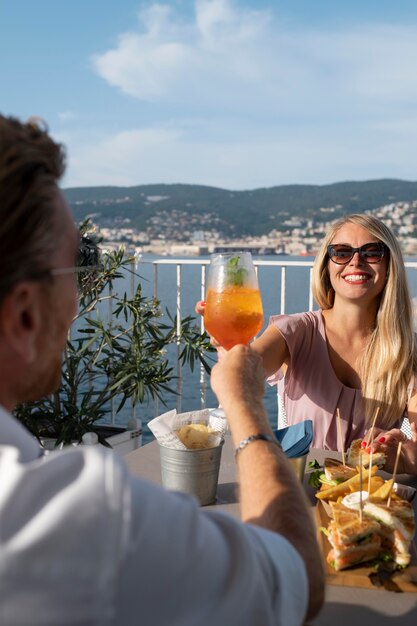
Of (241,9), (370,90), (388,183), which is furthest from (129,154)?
(388,183)

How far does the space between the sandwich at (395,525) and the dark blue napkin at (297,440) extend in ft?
0.72

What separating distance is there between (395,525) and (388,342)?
1133 millimetres

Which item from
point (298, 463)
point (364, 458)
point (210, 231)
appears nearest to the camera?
point (298, 463)

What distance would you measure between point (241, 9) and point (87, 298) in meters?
10.1

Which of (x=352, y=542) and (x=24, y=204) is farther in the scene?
(x=352, y=542)

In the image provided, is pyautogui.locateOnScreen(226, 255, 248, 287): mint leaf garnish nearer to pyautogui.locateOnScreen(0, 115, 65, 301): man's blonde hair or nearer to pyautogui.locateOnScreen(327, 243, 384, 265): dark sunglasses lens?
pyautogui.locateOnScreen(0, 115, 65, 301): man's blonde hair

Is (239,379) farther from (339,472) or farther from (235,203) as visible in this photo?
(235,203)

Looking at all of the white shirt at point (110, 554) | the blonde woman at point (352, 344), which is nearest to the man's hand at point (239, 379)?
the white shirt at point (110, 554)

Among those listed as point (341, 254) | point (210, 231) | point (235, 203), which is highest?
point (235, 203)

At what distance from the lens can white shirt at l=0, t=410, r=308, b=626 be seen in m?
0.52

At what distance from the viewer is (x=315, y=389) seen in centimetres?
230

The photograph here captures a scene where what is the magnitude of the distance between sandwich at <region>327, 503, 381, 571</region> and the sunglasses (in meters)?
1.26

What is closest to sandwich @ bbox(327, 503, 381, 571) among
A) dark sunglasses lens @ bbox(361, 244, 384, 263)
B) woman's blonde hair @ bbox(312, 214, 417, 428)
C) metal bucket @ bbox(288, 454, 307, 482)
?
metal bucket @ bbox(288, 454, 307, 482)

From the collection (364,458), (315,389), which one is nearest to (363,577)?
(364,458)
